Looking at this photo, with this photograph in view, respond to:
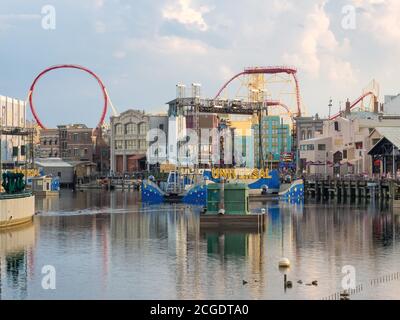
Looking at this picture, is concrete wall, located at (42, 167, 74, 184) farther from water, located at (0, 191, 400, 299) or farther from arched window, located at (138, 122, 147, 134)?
water, located at (0, 191, 400, 299)

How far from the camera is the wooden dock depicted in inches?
3674

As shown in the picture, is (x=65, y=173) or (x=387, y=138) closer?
(x=387, y=138)

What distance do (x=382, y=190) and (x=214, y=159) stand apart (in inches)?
1274

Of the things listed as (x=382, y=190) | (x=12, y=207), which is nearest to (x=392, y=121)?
(x=382, y=190)

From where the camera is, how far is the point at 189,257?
1655 inches

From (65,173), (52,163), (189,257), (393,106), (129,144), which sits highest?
(393,106)

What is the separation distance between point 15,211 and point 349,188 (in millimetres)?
55975

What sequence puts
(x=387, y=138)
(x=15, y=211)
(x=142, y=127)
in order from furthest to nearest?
1. (x=142, y=127)
2. (x=387, y=138)
3. (x=15, y=211)

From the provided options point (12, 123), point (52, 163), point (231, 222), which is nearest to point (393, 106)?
point (12, 123)

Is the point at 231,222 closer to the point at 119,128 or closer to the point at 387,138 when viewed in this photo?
the point at 387,138

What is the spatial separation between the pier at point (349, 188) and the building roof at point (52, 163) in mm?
55764

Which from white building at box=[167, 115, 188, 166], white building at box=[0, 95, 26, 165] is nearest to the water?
white building at box=[167, 115, 188, 166]

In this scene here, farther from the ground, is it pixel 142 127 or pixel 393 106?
pixel 393 106
